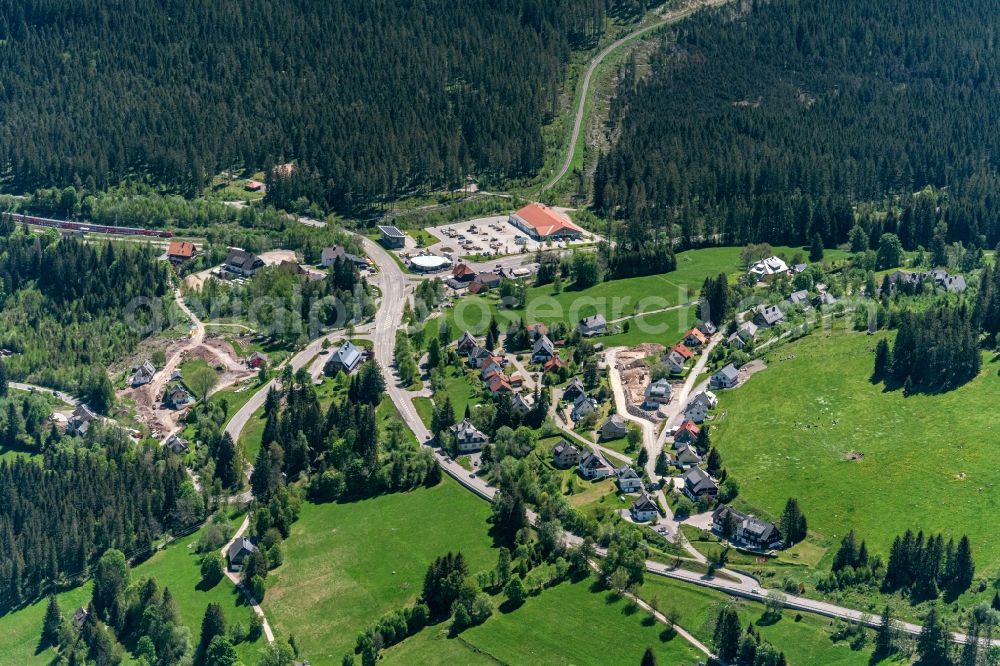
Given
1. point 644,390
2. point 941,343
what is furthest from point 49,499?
point 941,343

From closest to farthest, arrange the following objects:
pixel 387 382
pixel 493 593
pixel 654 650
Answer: pixel 654 650
pixel 493 593
pixel 387 382

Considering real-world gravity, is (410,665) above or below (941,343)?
below

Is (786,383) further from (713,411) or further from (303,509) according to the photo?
(303,509)

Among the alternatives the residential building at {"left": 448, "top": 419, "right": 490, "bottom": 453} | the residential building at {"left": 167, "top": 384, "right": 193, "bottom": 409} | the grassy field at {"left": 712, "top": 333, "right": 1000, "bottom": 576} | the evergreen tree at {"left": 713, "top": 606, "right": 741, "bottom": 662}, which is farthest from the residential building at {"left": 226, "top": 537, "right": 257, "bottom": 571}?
the grassy field at {"left": 712, "top": 333, "right": 1000, "bottom": 576}

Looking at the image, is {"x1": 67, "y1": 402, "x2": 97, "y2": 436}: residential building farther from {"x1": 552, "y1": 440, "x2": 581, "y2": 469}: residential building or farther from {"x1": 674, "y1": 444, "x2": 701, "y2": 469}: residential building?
{"x1": 674, "y1": 444, "x2": 701, "y2": 469}: residential building

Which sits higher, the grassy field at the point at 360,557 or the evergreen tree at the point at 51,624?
the grassy field at the point at 360,557

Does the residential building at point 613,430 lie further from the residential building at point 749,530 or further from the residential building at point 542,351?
the residential building at point 542,351

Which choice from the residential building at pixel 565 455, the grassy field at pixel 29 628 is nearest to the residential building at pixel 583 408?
the residential building at pixel 565 455
